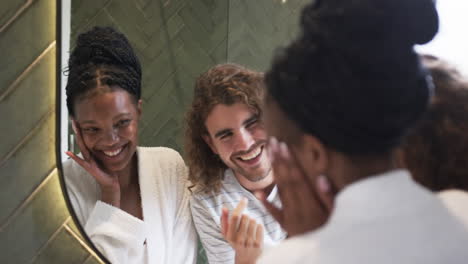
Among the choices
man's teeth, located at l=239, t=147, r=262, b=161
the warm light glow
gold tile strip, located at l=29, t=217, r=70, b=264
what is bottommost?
the warm light glow

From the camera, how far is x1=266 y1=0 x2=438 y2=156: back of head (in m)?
0.40

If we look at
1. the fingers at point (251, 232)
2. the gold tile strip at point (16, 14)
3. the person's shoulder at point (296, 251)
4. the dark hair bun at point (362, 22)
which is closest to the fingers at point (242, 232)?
the fingers at point (251, 232)

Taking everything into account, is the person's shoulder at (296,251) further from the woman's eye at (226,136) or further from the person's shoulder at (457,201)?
the woman's eye at (226,136)

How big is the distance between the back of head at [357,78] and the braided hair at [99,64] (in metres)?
0.53

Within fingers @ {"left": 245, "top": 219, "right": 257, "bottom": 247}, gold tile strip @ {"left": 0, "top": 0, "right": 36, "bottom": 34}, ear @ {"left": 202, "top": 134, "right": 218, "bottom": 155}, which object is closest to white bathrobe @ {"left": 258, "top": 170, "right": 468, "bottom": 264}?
fingers @ {"left": 245, "top": 219, "right": 257, "bottom": 247}

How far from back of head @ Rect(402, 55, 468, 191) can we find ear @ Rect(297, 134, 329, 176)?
203 mm

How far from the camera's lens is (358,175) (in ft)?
1.42

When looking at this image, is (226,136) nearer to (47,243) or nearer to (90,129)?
(90,129)

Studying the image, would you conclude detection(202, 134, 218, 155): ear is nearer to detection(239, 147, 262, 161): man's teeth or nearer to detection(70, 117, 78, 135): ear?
detection(239, 147, 262, 161): man's teeth

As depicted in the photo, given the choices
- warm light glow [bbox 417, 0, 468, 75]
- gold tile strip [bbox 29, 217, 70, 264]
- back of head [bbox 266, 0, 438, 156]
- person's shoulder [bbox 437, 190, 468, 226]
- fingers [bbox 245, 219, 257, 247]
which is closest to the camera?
back of head [bbox 266, 0, 438, 156]

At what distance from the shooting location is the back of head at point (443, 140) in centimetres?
60

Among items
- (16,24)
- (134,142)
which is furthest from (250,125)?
(16,24)

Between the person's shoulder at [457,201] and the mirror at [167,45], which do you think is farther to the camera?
the mirror at [167,45]

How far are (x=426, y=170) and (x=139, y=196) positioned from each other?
593 mm
